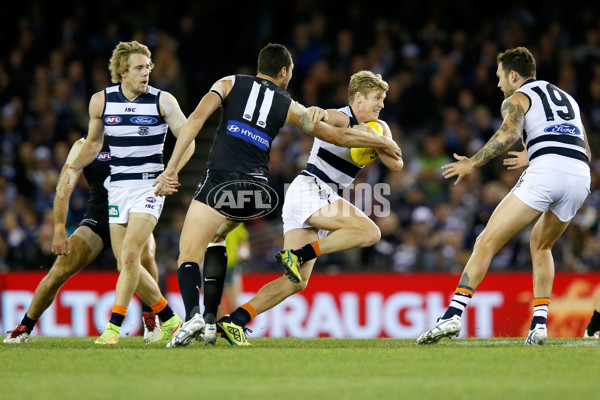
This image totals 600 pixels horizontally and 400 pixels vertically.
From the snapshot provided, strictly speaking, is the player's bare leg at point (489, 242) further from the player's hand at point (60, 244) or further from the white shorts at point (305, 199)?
the player's hand at point (60, 244)

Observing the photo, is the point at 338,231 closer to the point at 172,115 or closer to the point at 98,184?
the point at 172,115

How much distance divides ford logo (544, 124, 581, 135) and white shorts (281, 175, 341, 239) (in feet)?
6.12

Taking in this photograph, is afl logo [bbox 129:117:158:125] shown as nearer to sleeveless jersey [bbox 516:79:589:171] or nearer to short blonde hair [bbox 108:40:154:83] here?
short blonde hair [bbox 108:40:154:83]

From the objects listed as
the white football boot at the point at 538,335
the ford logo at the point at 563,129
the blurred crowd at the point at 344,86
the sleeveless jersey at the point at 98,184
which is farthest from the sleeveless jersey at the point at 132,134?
the blurred crowd at the point at 344,86

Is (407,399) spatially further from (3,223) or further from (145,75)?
(3,223)

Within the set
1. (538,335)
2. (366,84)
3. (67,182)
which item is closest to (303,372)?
(538,335)

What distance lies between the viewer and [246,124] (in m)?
6.96

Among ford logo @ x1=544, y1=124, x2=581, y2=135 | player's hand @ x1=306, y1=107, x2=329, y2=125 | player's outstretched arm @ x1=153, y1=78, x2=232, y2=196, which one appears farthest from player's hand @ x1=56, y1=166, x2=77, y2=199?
ford logo @ x1=544, y1=124, x2=581, y2=135

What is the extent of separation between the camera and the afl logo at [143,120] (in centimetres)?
742

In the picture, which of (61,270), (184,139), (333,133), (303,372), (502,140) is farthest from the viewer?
(61,270)

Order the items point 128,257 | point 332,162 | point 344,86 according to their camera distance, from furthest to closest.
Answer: point 344,86, point 332,162, point 128,257

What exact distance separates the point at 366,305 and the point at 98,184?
523 centimetres

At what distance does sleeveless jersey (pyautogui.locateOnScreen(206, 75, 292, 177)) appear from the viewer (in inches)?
274

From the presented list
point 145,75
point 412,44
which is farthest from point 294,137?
point 145,75
